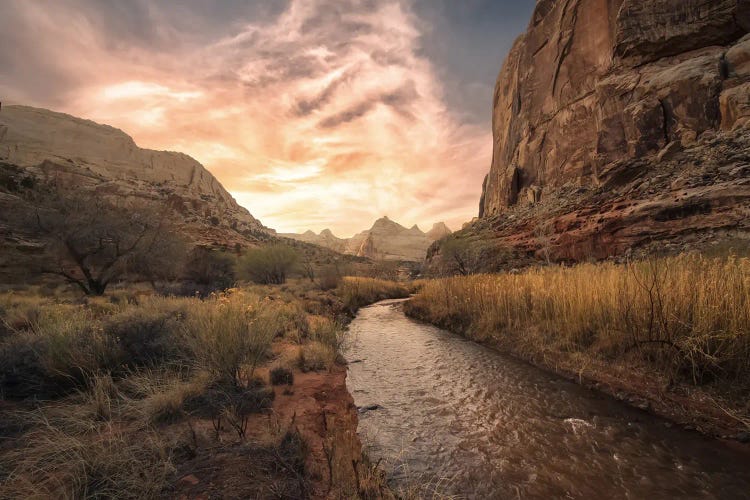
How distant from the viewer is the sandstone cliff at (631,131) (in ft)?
40.6

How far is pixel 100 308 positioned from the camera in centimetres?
841

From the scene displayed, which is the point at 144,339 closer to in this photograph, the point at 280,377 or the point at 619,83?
the point at 280,377

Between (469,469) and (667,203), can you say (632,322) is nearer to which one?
(469,469)

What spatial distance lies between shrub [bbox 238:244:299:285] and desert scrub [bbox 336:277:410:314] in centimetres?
833

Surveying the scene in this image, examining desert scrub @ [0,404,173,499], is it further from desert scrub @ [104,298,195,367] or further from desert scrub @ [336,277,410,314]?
desert scrub @ [336,277,410,314]

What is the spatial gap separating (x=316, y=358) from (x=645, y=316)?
19.1 ft

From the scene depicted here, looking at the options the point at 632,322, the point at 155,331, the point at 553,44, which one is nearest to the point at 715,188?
the point at 632,322

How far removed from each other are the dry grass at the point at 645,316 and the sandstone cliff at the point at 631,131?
26.5 ft

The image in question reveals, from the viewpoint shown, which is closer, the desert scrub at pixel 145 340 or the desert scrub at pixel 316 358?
the desert scrub at pixel 145 340

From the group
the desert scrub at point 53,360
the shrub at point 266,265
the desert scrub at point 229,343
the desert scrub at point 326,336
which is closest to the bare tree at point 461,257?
the shrub at point 266,265

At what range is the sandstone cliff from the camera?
40.6 ft

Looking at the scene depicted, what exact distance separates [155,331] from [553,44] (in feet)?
149

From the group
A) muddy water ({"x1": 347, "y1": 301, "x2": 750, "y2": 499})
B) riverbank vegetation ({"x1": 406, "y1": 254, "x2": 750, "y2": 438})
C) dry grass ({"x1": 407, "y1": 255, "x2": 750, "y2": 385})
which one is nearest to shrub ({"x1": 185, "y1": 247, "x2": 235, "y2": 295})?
dry grass ({"x1": 407, "y1": 255, "x2": 750, "y2": 385})

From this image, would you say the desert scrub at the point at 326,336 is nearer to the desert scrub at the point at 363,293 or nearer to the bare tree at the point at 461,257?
the desert scrub at the point at 363,293
